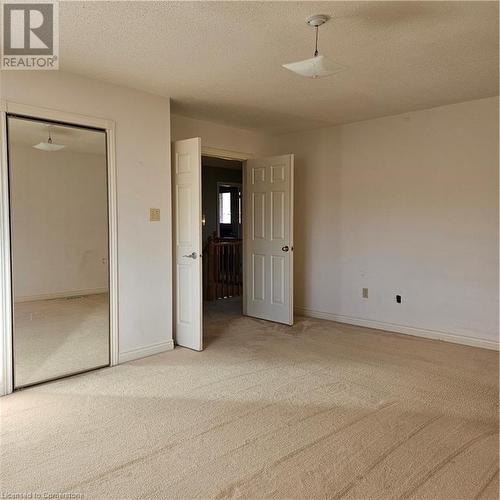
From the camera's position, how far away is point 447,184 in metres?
4.55

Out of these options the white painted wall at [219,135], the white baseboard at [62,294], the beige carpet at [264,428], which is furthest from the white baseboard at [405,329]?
the white baseboard at [62,294]

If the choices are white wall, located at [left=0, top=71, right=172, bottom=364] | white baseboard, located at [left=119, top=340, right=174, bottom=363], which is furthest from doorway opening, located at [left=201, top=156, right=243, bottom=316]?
white baseboard, located at [left=119, top=340, right=174, bottom=363]

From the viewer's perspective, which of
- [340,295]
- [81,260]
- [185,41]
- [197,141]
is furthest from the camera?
[340,295]

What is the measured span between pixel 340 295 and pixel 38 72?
401 cm

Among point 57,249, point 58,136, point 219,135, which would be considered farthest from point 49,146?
point 219,135

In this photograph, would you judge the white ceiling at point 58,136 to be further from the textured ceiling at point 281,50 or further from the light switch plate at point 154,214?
the light switch plate at point 154,214

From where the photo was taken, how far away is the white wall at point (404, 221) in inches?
171

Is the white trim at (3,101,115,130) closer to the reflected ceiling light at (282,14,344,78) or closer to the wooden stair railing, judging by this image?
the reflected ceiling light at (282,14,344,78)

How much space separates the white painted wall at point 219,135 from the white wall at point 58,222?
1.39 m

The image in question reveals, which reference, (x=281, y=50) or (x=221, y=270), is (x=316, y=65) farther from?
(x=221, y=270)

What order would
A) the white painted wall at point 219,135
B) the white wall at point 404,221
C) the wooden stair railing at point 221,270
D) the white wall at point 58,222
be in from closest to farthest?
the white wall at point 58,222 < the white wall at point 404,221 < the white painted wall at point 219,135 < the wooden stair railing at point 221,270

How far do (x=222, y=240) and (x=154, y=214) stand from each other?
3.73 m

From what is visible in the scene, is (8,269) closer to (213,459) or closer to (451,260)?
(213,459)

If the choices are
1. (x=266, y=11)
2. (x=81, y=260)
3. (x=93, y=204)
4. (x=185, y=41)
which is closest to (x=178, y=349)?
(x=81, y=260)
